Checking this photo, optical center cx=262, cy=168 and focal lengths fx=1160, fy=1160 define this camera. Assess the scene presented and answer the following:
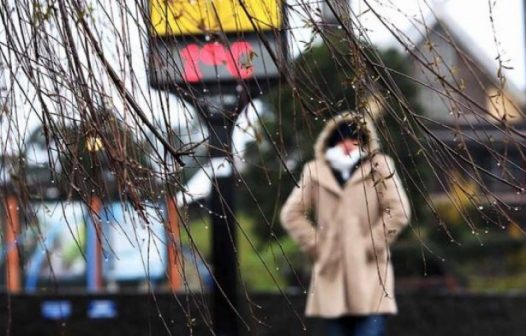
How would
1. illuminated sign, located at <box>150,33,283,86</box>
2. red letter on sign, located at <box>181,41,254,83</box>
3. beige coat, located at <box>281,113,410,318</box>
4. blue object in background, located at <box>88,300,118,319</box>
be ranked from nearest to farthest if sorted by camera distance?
illuminated sign, located at <box>150,33,283,86</box>, red letter on sign, located at <box>181,41,254,83</box>, beige coat, located at <box>281,113,410,318</box>, blue object in background, located at <box>88,300,118,319</box>

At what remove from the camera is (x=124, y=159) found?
142 inches

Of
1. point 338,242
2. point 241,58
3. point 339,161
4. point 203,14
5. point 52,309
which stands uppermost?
point 203,14

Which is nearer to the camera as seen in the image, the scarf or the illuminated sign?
the illuminated sign

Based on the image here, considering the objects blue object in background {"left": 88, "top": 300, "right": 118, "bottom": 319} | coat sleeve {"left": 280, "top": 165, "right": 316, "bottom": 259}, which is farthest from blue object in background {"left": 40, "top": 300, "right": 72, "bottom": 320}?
coat sleeve {"left": 280, "top": 165, "right": 316, "bottom": 259}

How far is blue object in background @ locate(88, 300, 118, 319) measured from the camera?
9364mm

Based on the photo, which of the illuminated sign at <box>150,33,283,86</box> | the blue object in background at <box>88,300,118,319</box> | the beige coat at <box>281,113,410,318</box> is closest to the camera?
the illuminated sign at <box>150,33,283,86</box>

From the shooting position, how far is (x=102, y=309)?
9.47 meters

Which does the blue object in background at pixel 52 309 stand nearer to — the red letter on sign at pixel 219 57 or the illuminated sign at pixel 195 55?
the red letter on sign at pixel 219 57

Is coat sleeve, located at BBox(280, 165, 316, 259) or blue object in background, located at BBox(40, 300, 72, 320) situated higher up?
coat sleeve, located at BBox(280, 165, 316, 259)

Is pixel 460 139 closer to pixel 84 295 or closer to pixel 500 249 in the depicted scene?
pixel 84 295

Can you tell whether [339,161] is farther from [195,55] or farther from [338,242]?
[195,55]

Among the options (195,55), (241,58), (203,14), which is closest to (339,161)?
(195,55)

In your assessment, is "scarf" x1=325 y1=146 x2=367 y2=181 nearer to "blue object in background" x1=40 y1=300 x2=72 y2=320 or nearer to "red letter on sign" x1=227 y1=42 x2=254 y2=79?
"red letter on sign" x1=227 y1=42 x2=254 y2=79

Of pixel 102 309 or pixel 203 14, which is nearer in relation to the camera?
pixel 203 14
